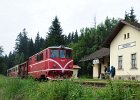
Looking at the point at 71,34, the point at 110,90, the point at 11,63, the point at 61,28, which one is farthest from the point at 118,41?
the point at 71,34

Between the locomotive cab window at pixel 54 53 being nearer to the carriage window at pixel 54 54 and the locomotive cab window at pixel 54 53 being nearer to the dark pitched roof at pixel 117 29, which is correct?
the carriage window at pixel 54 54

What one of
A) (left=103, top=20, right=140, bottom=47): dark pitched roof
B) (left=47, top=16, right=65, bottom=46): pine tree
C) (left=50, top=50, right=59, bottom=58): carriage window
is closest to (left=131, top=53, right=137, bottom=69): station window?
(left=103, top=20, right=140, bottom=47): dark pitched roof

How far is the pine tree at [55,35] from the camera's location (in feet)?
250

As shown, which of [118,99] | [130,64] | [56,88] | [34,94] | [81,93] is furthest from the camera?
[130,64]

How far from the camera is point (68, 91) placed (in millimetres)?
9734

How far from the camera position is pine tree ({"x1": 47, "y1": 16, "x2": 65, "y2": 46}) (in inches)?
2997

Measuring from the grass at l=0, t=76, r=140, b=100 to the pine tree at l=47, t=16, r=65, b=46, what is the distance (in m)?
60.7

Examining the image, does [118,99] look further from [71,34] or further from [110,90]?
[71,34]

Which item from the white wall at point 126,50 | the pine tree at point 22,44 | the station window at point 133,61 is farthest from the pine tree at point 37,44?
the station window at point 133,61

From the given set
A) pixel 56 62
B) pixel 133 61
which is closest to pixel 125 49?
pixel 133 61

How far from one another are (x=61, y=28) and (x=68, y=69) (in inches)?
2283

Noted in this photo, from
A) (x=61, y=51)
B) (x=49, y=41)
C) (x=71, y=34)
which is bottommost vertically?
(x=61, y=51)

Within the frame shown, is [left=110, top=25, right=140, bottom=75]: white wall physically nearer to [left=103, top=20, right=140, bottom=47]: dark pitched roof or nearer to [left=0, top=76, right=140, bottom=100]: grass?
[left=103, top=20, right=140, bottom=47]: dark pitched roof

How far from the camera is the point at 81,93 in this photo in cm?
893
